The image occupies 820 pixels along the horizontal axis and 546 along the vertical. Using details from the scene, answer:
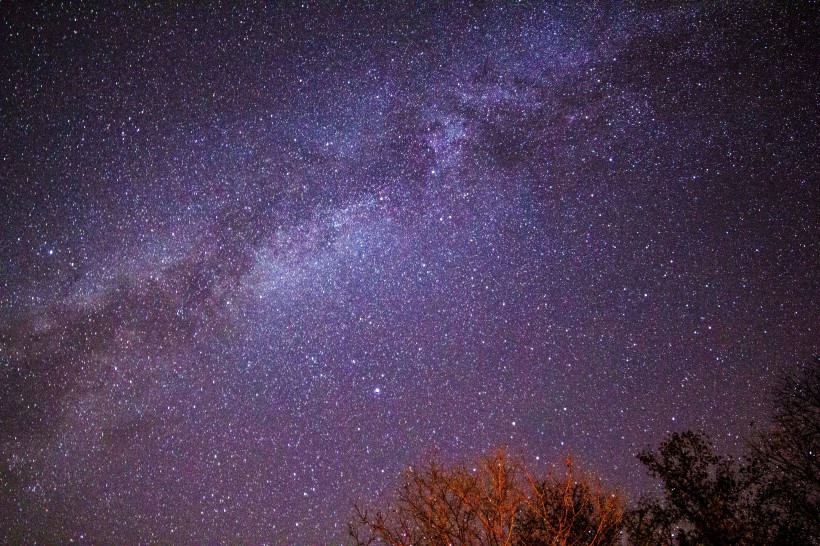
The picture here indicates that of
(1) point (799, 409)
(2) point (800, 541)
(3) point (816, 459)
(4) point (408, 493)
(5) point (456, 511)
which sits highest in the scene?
(4) point (408, 493)

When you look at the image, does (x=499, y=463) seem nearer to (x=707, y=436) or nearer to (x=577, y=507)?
(x=577, y=507)

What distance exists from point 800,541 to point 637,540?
3559 millimetres

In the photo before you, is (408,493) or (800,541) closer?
(800,541)

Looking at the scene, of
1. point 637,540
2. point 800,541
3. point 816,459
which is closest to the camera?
point 800,541

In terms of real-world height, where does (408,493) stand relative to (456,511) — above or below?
above

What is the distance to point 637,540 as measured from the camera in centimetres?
1227

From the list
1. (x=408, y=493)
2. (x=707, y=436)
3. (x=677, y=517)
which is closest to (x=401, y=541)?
(x=408, y=493)

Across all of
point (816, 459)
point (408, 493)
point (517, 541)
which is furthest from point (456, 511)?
point (816, 459)

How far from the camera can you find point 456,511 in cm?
1246

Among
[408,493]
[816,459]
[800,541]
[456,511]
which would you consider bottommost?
[800,541]

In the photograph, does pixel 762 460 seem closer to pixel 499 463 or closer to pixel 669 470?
pixel 669 470

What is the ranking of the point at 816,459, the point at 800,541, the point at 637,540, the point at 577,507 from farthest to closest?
the point at 577,507, the point at 637,540, the point at 816,459, the point at 800,541

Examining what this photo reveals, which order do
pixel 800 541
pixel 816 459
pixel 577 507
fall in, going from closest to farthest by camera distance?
1. pixel 800 541
2. pixel 816 459
3. pixel 577 507

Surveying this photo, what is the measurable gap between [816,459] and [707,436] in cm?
235
